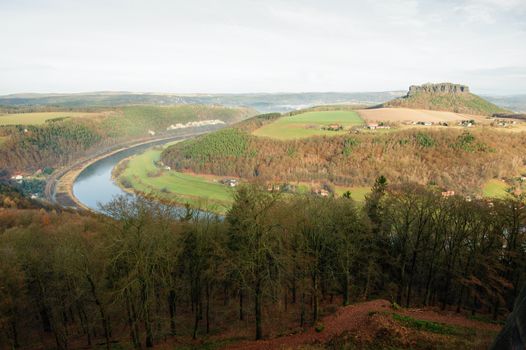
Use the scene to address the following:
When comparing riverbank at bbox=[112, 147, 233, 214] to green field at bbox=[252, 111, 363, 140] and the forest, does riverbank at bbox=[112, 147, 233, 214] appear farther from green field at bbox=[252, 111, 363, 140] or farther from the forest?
the forest

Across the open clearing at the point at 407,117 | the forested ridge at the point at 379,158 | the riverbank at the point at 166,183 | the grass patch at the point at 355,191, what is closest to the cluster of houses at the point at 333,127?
the forested ridge at the point at 379,158

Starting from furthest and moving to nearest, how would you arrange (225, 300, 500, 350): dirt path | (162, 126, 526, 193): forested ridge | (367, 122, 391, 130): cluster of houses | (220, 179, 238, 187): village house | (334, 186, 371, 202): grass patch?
1. (367, 122, 391, 130): cluster of houses
2. (220, 179, 238, 187): village house
3. (162, 126, 526, 193): forested ridge
4. (334, 186, 371, 202): grass patch
5. (225, 300, 500, 350): dirt path

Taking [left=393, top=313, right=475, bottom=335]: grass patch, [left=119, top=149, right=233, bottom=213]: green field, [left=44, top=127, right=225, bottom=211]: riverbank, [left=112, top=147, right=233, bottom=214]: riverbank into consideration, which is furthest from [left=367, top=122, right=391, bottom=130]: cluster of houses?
[left=393, top=313, right=475, bottom=335]: grass patch

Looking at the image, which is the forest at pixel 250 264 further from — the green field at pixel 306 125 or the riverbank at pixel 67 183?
the green field at pixel 306 125

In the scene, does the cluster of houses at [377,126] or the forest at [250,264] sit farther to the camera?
the cluster of houses at [377,126]

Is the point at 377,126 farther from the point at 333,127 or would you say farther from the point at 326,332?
the point at 326,332

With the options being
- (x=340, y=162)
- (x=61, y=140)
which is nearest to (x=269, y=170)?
(x=340, y=162)

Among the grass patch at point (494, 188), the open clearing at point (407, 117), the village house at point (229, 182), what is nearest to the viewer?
the grass patch at point (494, 188)

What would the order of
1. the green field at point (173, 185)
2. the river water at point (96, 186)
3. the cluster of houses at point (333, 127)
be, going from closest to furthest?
1. the green field at point (173, 185)
2. the river water at point (96, 186)
3. the cluster of houses at point (333, 127)
